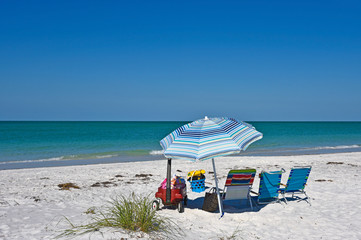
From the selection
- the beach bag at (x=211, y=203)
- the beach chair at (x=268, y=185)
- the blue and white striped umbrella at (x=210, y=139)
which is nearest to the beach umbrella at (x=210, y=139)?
the blue and white striped umbrella at (x=210, y=139)

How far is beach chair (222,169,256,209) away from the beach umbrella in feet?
1.14

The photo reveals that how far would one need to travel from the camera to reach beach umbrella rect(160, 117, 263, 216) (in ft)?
17.1

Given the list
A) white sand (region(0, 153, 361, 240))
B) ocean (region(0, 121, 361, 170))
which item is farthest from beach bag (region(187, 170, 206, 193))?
ocean (region(0, 121, 361, 170))

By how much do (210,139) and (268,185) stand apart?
6.99ft

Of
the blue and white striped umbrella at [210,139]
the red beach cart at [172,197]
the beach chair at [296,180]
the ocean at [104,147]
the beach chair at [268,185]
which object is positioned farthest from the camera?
the ocean at [104,147]

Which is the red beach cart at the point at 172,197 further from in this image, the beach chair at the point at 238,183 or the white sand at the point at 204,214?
the beach chair at the point at 238,183

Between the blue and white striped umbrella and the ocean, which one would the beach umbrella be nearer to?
the blue and white striped umbrella

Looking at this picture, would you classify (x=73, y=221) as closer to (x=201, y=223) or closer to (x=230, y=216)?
(x=201, y=223)

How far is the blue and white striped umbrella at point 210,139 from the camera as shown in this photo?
5.23m

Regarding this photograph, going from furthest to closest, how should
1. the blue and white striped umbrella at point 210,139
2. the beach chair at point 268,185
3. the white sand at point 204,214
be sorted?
the beach chair at point 268,185, the blue and white striped umbrella at point 210,139, the white sand at point 204,214

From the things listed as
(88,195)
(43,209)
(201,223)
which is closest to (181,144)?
(201,223)

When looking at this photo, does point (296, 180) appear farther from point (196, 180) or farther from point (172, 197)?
point (172, 197)

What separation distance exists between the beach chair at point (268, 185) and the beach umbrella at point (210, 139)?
1.15m

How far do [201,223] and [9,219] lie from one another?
3.51 meters
